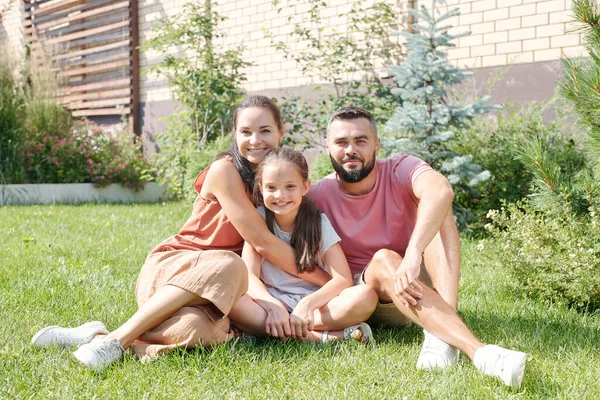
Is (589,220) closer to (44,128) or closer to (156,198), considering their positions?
(156,198)

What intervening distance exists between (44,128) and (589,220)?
7.63 metres

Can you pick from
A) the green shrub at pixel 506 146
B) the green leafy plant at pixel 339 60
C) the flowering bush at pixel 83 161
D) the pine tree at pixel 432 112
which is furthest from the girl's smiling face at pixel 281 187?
the flowering bush at pixel 83 161

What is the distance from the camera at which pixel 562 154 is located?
17.7 ft

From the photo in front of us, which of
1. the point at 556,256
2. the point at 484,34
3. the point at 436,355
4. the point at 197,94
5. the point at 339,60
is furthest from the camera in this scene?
the point at 197,94

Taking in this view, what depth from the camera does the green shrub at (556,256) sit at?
3.57 meters

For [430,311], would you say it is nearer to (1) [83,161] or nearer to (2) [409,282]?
(2) [409,282]

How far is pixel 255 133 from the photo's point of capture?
10.8 ft

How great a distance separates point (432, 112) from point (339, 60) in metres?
2.29

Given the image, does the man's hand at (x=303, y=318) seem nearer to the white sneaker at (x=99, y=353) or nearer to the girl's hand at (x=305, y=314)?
the girl's hand at (x=305, y=314)

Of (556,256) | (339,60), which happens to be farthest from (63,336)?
(339,60)

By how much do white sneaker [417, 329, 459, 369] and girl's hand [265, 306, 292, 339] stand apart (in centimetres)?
61

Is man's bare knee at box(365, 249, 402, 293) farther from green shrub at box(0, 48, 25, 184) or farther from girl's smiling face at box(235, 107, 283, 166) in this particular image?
green shrub at box(0, 48, 25, 184)

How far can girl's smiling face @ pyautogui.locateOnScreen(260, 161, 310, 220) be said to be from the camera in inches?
123

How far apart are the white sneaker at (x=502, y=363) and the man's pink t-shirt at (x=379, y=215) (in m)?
0.87
